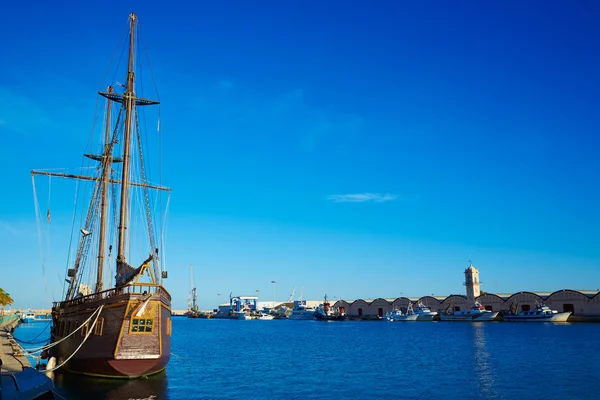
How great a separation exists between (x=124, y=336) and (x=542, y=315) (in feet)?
423

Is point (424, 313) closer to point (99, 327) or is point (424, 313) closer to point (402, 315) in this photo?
point (402, 315)

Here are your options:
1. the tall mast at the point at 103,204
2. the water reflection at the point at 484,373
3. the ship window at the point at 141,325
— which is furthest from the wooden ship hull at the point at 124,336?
the water reflection at the point at 484,373

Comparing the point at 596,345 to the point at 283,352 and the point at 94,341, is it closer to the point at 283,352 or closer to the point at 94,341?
the point at 283,352

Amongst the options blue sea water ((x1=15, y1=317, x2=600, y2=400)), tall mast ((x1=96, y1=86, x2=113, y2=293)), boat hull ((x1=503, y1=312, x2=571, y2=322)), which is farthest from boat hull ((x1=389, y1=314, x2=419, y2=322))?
tall mast ((x1=96, y1=86, x2=113, y2=293))

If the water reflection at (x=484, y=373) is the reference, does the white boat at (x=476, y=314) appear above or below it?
below

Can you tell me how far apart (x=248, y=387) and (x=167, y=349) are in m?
7.10

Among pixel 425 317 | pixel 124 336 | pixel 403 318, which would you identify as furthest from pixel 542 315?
pixel 124 336

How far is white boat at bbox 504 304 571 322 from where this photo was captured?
130312 mm

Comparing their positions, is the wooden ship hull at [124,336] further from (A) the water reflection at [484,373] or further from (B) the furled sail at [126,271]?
(A) the water reflection at [484,373]

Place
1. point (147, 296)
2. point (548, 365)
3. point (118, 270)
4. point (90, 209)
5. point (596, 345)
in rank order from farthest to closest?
1. point (596, 345)
2. point (90, 209)
3. point (548, 365)
4. point (118, 270)
5. point (147, 296)

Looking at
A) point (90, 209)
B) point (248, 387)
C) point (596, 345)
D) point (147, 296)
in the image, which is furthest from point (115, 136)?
point (596, 345)

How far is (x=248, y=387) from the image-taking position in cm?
3775

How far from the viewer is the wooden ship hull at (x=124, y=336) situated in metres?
33.8

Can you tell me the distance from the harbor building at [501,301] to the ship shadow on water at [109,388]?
127082 millimetres
